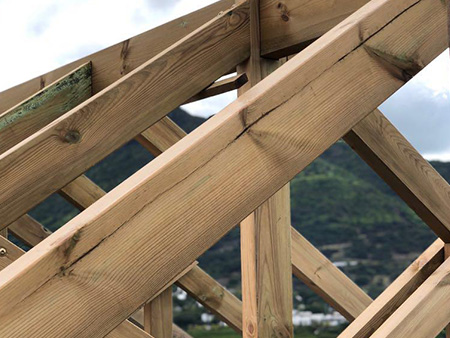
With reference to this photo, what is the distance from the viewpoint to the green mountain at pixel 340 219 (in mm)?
15414

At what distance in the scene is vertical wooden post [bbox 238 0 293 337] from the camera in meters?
1.76

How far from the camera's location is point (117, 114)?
1.70 meters

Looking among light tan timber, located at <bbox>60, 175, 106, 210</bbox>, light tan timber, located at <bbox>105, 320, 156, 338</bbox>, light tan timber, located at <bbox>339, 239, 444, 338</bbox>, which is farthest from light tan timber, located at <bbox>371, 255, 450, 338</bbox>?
light tan timber, located at <bbox>60, 175, 106, 210</bbox>

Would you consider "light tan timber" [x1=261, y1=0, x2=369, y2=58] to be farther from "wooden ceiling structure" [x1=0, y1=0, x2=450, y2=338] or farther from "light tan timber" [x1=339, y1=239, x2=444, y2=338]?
"light tan timber" [x1=339, y1=239, x2=444, y2=338]

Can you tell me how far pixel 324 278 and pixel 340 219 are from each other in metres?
14.1

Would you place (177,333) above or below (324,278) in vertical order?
above

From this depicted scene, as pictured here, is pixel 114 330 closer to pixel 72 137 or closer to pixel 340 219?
pixel 72 137

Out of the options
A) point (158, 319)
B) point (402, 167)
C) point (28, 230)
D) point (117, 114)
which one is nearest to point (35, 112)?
point (117, 114)

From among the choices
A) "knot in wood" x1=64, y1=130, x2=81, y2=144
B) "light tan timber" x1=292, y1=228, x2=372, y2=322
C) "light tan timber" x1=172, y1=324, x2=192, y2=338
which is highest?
"light tan timber" x1=172, y1=324, x2=192, y2=338

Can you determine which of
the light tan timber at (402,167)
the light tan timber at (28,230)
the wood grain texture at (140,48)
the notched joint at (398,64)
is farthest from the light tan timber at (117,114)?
the light tan timber at (28,230)

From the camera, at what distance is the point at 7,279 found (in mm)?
789

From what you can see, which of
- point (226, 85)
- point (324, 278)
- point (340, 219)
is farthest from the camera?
point (340, 219)

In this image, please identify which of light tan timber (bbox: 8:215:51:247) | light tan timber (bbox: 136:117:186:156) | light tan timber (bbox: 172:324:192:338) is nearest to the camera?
light tan timber (bbox: 136:117:186:156)

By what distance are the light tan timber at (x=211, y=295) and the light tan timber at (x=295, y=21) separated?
5.79 feet
